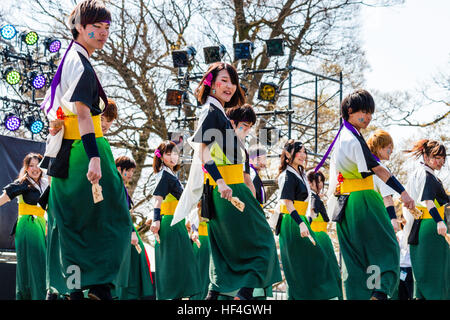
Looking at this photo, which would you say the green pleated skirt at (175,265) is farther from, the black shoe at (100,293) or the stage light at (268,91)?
the stage light at (268,91)

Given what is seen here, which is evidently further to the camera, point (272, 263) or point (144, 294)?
point (144, 294)

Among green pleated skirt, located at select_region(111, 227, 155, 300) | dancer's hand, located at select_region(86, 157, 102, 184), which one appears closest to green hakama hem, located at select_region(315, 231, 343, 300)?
green pleated skirt, located at select_region(111, 227, 155, 300)

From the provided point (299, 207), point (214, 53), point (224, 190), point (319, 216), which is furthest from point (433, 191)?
point (214, 53)

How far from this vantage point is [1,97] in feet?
41.7

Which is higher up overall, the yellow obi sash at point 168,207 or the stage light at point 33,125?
the stage light at point 33,125

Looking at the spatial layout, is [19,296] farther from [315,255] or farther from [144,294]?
[315,255]

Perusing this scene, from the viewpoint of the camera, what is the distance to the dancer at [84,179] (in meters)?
3.91

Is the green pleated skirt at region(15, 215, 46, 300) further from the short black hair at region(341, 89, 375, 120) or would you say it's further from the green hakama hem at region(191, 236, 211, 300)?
the short black hair at region(341, 89, 375, 120)

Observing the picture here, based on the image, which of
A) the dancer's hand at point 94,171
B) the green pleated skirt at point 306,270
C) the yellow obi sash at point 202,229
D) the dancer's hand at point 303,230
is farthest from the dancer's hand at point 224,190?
the yellow obi sash at point 202,229

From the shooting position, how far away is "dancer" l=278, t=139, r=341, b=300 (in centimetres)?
695

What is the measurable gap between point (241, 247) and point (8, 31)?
901cm
